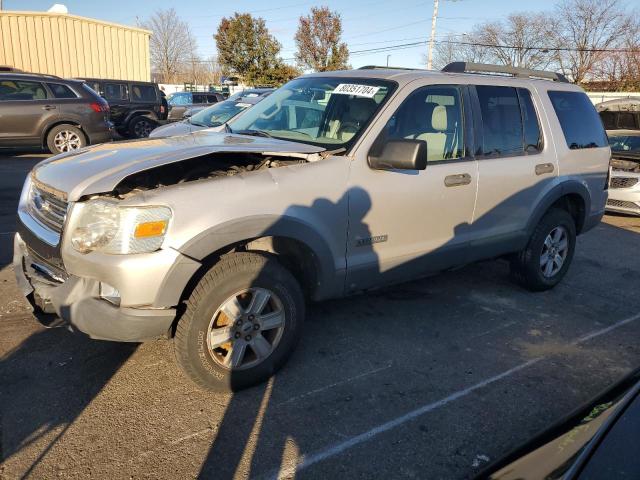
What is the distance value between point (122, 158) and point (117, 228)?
1.91 feet

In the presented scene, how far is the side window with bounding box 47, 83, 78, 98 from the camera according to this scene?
37.2 feet

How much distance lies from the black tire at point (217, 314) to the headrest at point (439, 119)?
1667 millimetres

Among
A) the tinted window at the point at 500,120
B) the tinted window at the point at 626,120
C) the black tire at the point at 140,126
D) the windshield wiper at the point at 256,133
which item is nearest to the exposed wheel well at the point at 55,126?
Result: the black tire at the point at 140,126

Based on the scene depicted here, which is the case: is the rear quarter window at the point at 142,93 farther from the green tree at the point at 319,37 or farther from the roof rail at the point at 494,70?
the green tree at the point at 319,37

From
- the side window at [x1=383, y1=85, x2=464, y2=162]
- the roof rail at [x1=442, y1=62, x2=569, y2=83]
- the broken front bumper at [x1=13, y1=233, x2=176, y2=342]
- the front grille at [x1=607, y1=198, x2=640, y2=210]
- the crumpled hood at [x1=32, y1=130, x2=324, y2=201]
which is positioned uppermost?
the roof rail at [x1=442, y1=62, x2=569, y2=83]

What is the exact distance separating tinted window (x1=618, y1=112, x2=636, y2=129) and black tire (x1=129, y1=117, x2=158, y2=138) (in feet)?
42.7

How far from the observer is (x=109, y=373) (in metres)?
3.29

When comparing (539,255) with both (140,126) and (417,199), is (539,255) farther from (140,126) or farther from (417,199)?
(140,126)

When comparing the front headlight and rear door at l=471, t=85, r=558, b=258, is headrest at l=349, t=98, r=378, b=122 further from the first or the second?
the front headlight

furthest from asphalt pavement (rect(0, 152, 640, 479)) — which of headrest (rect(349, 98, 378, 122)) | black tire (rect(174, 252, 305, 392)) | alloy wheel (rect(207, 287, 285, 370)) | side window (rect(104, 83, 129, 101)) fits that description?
side window (rect(104, 83, 129, 101))

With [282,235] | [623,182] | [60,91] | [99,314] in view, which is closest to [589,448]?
[282,235]

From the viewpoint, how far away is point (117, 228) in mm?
2691

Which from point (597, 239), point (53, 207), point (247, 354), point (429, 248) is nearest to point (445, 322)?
point (429, 248)

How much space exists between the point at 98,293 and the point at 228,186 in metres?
0.88
